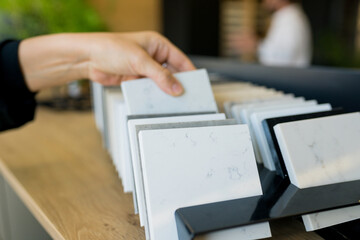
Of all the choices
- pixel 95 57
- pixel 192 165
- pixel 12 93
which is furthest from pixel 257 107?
pixel 12 93

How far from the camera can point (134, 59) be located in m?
0.70

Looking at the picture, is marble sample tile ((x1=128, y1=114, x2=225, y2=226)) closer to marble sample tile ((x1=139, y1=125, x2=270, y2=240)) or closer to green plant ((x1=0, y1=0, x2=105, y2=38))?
marble sample tile ((x1=139, y1=125, x2=270, y2=240))

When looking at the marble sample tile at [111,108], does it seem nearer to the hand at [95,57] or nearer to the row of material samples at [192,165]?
the hand at [95,57]

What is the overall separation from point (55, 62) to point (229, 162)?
556 millimetres

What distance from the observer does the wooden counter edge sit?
0.58 meters

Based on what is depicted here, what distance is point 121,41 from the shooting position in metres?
0.72

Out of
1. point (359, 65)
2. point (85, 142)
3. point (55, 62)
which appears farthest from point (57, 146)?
point (359, 65)

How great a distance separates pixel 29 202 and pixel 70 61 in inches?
13.2

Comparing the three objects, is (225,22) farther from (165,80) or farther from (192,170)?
(192,170)

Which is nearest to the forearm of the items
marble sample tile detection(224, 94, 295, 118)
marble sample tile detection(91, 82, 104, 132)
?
marble sample tile detection(91, 82, 104, 132)

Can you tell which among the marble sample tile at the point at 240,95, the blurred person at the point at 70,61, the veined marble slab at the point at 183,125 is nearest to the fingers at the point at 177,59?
the blurred person at the point at 70,61

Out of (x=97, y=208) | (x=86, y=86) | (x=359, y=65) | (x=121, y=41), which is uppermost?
(x=121, y=41)

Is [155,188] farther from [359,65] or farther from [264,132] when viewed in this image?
[359,65]

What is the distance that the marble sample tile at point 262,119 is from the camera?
22.7 inches
